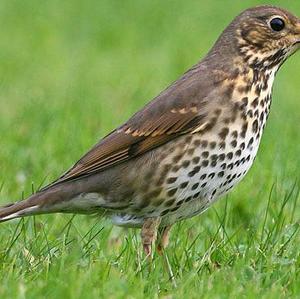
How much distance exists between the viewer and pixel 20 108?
11133mm

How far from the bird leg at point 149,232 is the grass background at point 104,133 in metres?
0.10

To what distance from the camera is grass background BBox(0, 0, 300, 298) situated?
233 inches

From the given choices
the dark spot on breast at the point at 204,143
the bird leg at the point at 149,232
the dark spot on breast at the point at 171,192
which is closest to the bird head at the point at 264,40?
the dark spot on breast at the point at 204,143

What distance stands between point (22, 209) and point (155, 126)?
0.90 m

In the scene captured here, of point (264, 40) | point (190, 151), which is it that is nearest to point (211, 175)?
point (190, 151)

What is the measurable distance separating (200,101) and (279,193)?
177cm

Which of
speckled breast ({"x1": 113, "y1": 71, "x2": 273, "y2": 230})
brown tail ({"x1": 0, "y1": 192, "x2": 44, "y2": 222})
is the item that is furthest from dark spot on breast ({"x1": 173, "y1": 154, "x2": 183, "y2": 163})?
brown tail ({"x1": 0, "y1": 192, "x2": 44, "y2": 222})

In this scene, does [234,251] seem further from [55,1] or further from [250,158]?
[55,1]

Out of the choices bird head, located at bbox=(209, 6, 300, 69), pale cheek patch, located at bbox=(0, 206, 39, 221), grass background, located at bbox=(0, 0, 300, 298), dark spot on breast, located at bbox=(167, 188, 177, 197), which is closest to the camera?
grass background, located at bbox=(0, 0, 300, 298)

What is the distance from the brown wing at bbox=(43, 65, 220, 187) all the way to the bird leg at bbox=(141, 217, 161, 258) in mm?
390

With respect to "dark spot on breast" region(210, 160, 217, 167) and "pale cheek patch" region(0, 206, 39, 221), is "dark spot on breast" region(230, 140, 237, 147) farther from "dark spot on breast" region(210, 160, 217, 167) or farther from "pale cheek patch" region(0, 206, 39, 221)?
"pale cheek patch" region(0, 206, 39, 221)

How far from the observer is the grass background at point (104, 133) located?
5.93m

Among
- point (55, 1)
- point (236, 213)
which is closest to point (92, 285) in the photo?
point (236, 213)

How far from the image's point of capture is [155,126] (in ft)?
22.0
